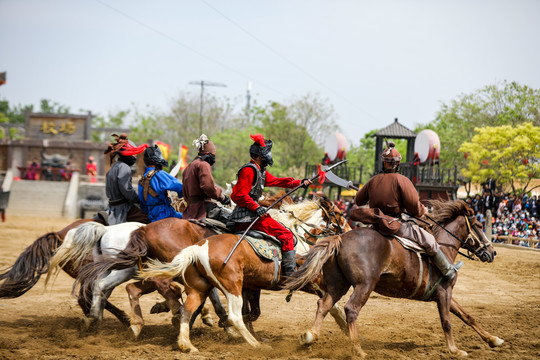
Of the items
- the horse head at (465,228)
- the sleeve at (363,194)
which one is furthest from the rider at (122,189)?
the horse head at (465,228)

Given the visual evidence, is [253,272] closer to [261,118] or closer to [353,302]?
[353,302]

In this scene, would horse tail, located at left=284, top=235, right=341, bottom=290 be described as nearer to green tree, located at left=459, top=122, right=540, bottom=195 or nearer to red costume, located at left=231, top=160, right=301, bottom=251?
red costume, located at left=231, top=160, right=301, bottom=251

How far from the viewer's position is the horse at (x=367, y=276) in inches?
234

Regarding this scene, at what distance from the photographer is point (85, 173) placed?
36.8m

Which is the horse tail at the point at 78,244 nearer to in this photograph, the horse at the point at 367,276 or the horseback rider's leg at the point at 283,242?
the horseback rider's leg at the point at 283,242

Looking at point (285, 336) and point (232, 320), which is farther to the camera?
point (285, 336)

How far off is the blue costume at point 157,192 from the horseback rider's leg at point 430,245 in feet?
9.92

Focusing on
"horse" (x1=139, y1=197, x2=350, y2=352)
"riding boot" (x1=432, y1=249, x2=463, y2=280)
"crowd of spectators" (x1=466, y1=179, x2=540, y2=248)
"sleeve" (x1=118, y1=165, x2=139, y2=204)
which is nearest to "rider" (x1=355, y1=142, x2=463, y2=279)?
"riding boot" (x1=432, y1=249, x2=463, y2=280)

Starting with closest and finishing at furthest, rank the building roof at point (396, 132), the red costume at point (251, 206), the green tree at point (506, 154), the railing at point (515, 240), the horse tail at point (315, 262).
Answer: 1. the horse tail at point (315, 262)
2. the red costume at point (251, 206)
3. the railing at point (515, 240)
4. the building roof at point (396, 132)
5. the green tree at point (506, 154)

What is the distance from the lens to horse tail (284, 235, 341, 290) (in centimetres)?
603

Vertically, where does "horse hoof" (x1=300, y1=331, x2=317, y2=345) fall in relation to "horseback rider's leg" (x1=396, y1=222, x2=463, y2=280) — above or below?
below

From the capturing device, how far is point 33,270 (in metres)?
7.05

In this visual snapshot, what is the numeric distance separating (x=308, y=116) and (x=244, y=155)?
5.55 m

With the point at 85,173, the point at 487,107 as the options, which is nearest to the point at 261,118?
the point at 85,173
